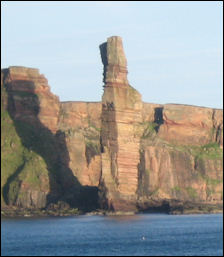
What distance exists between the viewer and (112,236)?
138875mm

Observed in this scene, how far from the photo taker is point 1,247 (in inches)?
4793

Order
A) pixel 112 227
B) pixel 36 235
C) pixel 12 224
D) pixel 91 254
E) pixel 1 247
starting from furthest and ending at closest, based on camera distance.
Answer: pixel 12 224 → pixel 112 227 → pixel 36 235 → pixel 1 247 → pixel 91 254

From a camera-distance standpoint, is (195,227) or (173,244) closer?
(173,244)

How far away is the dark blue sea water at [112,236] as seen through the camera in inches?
4594

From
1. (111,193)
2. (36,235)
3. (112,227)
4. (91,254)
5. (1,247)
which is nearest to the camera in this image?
(91,254)

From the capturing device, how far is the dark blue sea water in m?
117

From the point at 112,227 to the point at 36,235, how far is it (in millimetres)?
17554

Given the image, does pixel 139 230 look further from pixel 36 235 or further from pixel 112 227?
pixel 36 235

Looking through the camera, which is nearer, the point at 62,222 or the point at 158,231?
the point at 158,231

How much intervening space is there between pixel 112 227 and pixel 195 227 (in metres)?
13.8

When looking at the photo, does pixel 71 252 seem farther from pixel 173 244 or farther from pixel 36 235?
pixel 36 235

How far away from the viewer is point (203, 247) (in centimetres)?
12019

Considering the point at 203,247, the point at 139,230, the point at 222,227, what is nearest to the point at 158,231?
the point at 139,230

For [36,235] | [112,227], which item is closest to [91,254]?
[36,235]
